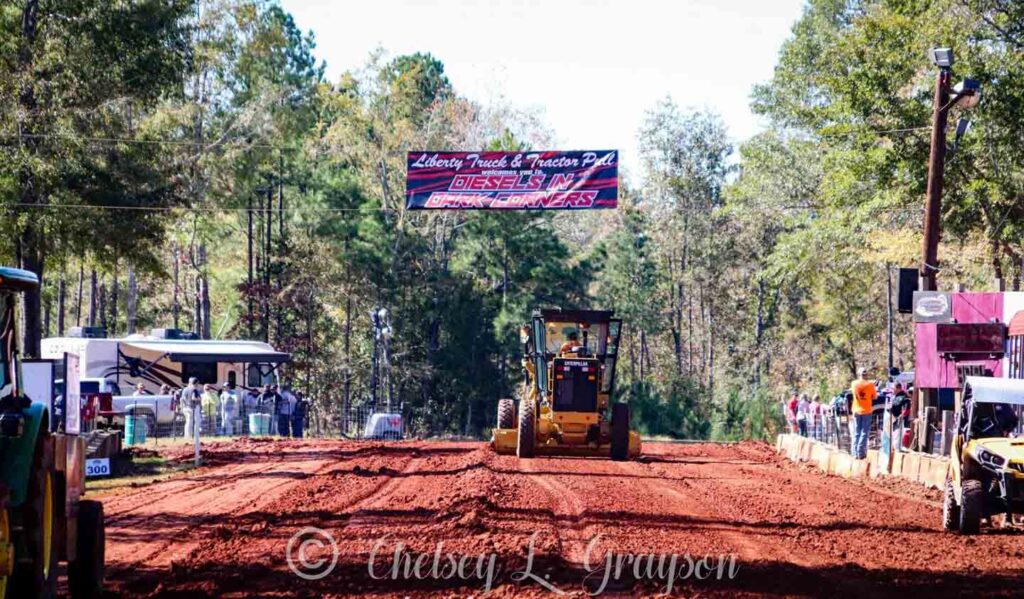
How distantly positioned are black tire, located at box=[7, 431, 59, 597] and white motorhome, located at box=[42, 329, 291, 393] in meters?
31.3

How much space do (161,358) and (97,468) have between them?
69.0ft

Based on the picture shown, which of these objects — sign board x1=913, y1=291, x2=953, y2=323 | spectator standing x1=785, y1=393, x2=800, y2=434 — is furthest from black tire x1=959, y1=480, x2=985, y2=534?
spectator standing x1=785, y1=393, x2=800, y2=434

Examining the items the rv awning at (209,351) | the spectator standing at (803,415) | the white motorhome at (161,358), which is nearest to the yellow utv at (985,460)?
the spectator standing at (803,415)

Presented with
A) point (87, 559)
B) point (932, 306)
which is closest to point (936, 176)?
point (932, 306)

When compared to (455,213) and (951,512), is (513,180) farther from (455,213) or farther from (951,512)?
(455,213)

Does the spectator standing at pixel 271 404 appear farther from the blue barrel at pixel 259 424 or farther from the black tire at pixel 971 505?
the black tire at pixel 971 505

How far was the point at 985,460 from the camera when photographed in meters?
14.0

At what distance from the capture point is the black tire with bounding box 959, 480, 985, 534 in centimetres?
1370

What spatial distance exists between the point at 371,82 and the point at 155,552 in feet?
154

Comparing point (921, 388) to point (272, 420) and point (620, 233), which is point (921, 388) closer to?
point (272, 420)

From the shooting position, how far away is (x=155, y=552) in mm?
11766

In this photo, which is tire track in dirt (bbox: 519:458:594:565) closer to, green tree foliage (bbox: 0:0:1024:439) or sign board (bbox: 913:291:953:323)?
sign board (bbox: 913:291:953:323)

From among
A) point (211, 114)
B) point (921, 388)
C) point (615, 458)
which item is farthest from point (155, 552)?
point (211, 114)

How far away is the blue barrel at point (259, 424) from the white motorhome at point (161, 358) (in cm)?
437
